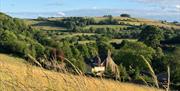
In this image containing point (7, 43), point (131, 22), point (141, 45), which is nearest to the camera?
point (7, 43)

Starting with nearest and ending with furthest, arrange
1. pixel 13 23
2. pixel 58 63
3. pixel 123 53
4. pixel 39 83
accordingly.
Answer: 1. pixel 58 63
2. pixel 39 83
3. pixel 123 53
4. pixel 13 23

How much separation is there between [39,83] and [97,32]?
119m

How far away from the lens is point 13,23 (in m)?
88.2

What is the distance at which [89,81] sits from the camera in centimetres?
397

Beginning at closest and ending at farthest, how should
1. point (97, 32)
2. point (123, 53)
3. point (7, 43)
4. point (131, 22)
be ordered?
1. point (7, 43)
2. point (123, 53)
3. point (97, 32)
4. point (131, 22)

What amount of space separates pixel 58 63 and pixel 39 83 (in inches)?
16.2

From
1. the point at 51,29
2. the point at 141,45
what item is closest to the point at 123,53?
the point at 141,45

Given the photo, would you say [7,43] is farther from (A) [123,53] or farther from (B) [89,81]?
(B) [89,81]

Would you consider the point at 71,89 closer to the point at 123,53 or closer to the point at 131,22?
the point at 123,53

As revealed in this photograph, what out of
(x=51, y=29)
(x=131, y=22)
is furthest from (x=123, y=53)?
(x=131, y=22)

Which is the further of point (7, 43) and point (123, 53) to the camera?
point (123, 53)

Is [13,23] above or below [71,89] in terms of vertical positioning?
below

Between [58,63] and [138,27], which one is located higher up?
[58,63]

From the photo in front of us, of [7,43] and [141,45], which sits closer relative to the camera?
[7,43]
